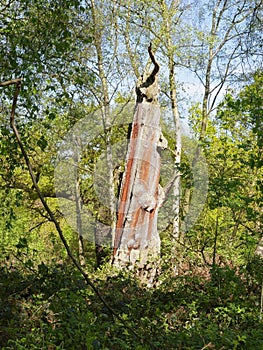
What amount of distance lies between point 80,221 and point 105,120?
4.30 metres

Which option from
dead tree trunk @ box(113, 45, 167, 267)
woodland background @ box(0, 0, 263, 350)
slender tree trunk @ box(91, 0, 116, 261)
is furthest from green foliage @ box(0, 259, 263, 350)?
slender tree trunk @ box(91, 0, 116, 261)

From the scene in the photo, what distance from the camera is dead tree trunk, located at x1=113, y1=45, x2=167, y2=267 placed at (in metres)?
9.28

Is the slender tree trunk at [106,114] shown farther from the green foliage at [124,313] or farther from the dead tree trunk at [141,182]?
the green foliage at [124,313]

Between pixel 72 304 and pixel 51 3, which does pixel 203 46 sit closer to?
pixel 51 3

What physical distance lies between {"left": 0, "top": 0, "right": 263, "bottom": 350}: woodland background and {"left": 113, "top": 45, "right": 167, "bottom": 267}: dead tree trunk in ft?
2.01

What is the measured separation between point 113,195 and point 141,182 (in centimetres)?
740

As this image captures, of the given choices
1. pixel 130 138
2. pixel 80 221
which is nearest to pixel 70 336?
pixel 130 138

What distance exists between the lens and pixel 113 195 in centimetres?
1667

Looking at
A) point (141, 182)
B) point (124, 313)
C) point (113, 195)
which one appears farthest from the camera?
point (113, 195)

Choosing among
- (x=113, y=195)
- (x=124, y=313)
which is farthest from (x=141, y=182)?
(x=113, y=195)

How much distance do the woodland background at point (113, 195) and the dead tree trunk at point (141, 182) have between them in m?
0.61

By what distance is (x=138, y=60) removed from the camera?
16.5 m

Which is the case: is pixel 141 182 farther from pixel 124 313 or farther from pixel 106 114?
pixel 106 114

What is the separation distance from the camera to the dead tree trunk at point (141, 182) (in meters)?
9.28
